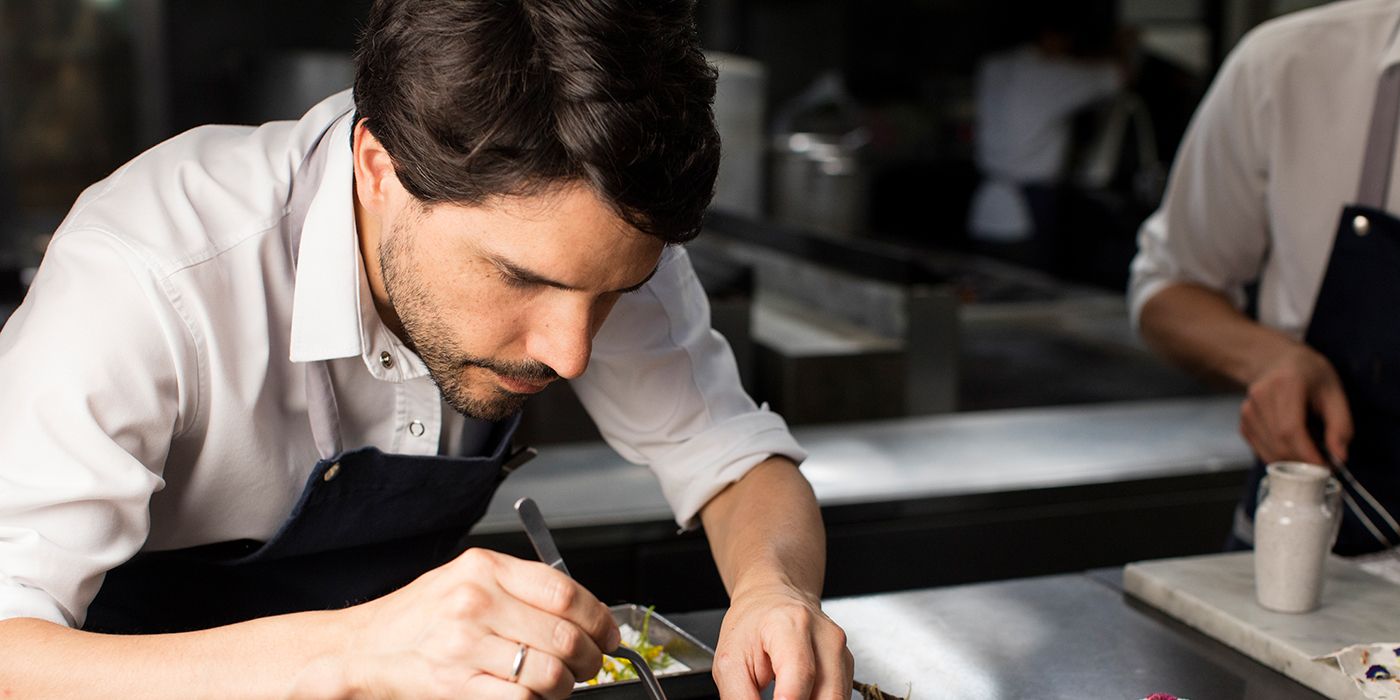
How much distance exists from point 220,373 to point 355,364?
7.2 inches

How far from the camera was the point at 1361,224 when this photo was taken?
6.08 feet

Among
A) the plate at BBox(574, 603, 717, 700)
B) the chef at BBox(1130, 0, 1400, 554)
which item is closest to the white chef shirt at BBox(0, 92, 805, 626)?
the plate at BBox(574, 603, 717, 700)

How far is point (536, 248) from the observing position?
3.87 ft

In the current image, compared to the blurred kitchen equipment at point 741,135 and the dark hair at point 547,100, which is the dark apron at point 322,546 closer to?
the dark hair at point 547,100

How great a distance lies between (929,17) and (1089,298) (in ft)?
8.89

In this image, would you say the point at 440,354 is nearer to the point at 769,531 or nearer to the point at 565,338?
the point at 565,338

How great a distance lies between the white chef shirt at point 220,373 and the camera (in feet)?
3.82

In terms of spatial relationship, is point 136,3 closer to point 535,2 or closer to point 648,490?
point 648,490

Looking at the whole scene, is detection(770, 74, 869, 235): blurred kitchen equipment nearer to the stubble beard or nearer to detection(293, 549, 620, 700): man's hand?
the stubble beard

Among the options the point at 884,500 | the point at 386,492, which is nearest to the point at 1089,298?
the point at 884,500

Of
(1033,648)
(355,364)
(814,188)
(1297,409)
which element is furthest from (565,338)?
(814,188)

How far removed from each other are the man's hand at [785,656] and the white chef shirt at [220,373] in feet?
1.09

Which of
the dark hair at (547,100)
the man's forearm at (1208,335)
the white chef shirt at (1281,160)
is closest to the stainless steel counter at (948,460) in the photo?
the man's forearm at (1208,335)

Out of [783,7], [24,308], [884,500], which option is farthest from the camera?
[783,7]
